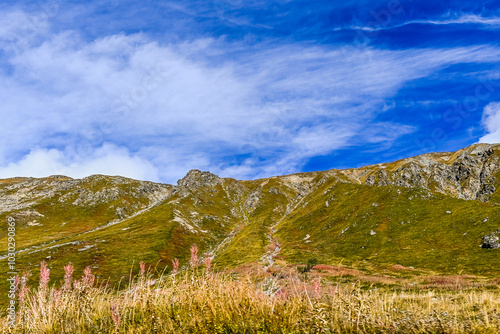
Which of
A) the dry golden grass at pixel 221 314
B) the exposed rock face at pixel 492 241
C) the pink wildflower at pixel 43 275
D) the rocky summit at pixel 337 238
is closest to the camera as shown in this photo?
the dry golden grass at pixel 221 314

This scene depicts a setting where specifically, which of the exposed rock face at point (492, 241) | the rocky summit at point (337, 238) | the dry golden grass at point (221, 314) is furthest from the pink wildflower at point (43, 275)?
the exposed rock face at point (492, 241)

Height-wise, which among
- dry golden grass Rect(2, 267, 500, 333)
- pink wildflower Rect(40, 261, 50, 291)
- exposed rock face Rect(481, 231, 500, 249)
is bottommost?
exposed rock face Rect(481, 231, 500, 249)

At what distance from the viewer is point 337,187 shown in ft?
485

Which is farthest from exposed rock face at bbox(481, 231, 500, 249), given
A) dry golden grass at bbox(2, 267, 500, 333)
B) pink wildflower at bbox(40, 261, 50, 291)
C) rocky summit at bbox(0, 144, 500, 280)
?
pink wildflower at bbox(40, 261, 50, 291)

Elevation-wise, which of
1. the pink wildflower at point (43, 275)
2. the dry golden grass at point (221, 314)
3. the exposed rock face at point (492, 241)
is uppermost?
the pink wildflower at point (43, 275)

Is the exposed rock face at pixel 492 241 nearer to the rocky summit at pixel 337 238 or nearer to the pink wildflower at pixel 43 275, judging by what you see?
the rocky summit at pixel 337 238

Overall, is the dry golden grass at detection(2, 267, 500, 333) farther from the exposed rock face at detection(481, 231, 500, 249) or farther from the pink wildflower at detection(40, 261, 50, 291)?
the exposed rock face at detection(481, 231, 500, 249)

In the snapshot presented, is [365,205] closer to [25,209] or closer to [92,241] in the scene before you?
[92,241]

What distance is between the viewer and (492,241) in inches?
2450

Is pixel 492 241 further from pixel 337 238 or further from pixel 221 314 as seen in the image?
pixel 221 314

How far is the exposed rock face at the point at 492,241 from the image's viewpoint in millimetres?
61688

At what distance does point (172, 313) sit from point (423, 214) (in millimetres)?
98942

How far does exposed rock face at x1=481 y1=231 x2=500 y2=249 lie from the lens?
61.7 metres

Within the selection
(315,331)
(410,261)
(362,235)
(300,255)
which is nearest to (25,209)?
(300,255)
